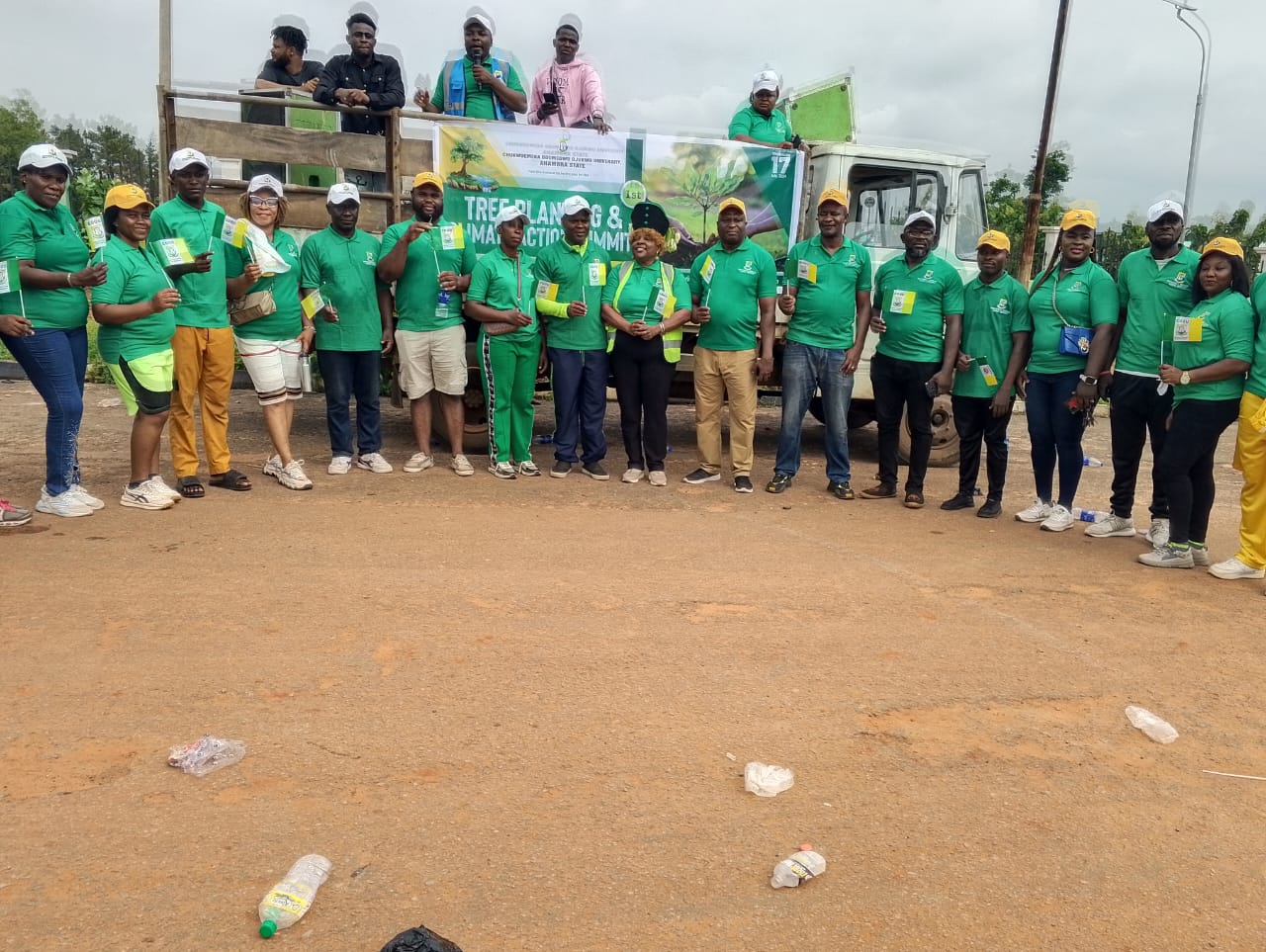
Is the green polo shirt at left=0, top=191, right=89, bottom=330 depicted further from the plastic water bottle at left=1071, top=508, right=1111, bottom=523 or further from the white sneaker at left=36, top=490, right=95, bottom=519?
the plastic water bottle at left=1071, top=508, right=1111, bottom=523

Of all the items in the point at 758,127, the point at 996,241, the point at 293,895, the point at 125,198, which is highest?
the point at 758,127

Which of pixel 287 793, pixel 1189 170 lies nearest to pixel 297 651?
pixel 287 793

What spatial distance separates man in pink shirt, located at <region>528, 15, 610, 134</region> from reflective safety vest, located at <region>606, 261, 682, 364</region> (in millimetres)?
1835

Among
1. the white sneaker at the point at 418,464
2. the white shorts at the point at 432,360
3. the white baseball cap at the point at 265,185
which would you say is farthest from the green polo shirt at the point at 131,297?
the white sneaker at the point at 418,464

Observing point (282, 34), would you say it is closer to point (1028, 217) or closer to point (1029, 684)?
point (1029, 684)

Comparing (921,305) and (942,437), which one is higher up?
Result: (921,305)

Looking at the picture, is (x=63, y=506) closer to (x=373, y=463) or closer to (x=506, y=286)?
(x=373, y=463)

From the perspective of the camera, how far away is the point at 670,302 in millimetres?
7047

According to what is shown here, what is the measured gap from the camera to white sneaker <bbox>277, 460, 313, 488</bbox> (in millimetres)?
6578

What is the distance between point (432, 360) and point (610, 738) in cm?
456

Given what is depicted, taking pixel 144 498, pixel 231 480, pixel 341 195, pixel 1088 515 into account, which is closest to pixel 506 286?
pixel 341 195

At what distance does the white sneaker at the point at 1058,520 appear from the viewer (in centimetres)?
644

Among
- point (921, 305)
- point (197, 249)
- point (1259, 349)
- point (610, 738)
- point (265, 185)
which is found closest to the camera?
point (610, 738)

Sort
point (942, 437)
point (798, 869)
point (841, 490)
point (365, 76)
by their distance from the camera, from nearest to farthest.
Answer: point (798, 869)
point (841, 490)
point (365, 76)
point (942, 437)
